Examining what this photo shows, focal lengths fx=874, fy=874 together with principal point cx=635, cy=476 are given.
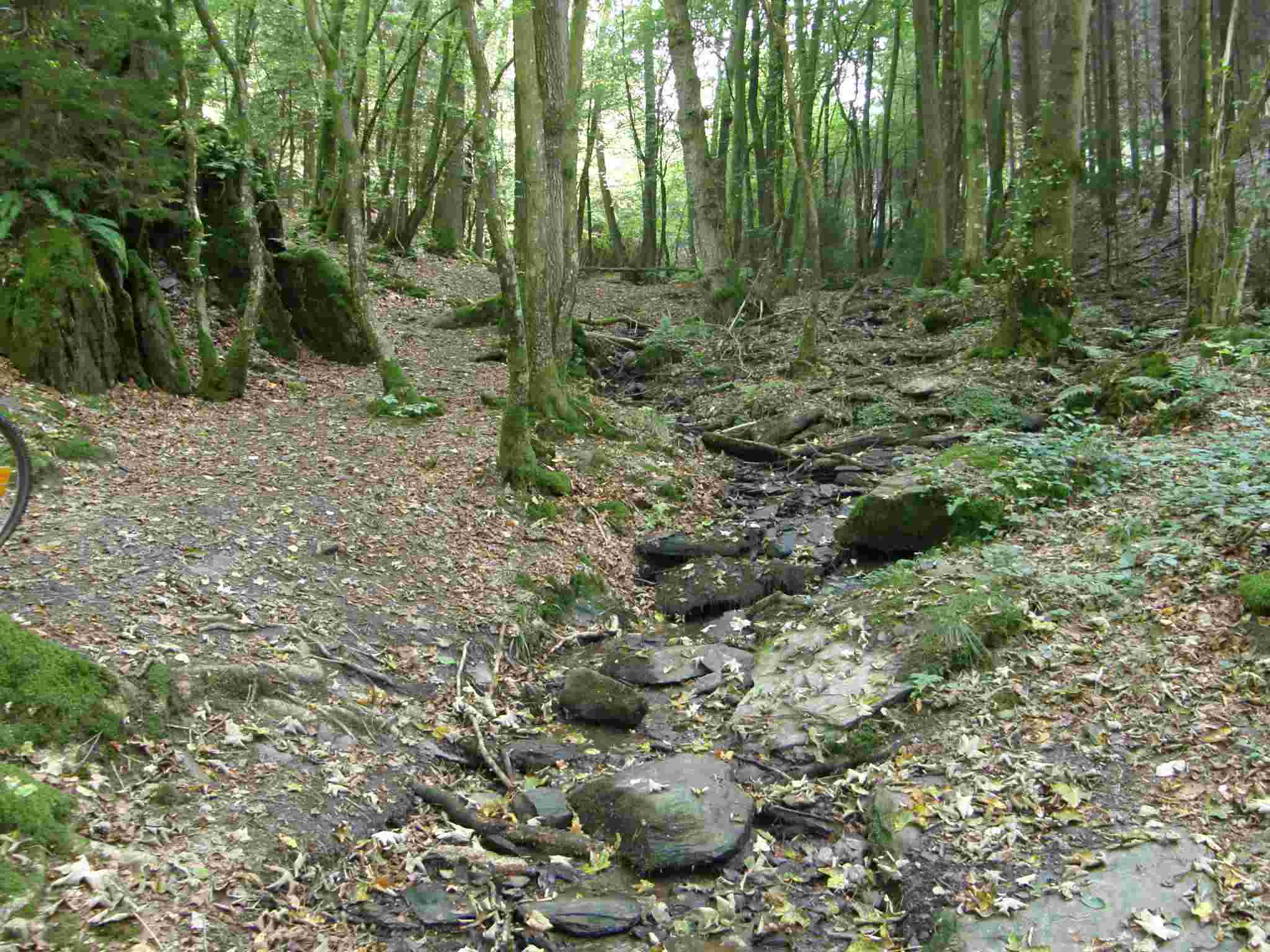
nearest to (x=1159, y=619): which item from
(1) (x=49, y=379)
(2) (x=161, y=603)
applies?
(2) (x=161, y=603)

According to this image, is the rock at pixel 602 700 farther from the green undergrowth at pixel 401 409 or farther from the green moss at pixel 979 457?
the green undergrowth at pixel 401 409

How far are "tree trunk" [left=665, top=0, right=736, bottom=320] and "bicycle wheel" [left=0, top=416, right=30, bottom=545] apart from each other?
13116 millimetres

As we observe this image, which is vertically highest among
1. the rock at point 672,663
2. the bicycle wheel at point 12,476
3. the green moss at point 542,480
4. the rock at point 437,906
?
the bicycle wheel at point 12,476

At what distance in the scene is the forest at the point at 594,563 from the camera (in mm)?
4020

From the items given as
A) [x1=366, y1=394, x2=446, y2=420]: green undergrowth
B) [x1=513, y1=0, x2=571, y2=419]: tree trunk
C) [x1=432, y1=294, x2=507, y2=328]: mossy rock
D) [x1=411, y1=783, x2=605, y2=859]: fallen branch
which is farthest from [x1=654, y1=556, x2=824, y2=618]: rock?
[x1=432, y1=294, x2=507, y2=328]: mossy rock

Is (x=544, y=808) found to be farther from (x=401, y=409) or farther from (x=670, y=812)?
(x=401, y=409)

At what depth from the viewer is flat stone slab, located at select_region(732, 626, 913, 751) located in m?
5.54

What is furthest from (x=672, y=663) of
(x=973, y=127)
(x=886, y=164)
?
(x=886, y=164)

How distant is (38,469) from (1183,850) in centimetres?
780

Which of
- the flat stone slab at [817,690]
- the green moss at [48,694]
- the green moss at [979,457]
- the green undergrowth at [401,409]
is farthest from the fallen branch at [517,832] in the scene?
the green undergrowth at [401,409]

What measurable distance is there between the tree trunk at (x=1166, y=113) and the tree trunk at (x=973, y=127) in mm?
3061

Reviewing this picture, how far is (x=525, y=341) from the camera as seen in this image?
31.5 feet

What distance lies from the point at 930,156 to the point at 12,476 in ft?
58.2

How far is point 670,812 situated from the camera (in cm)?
476
